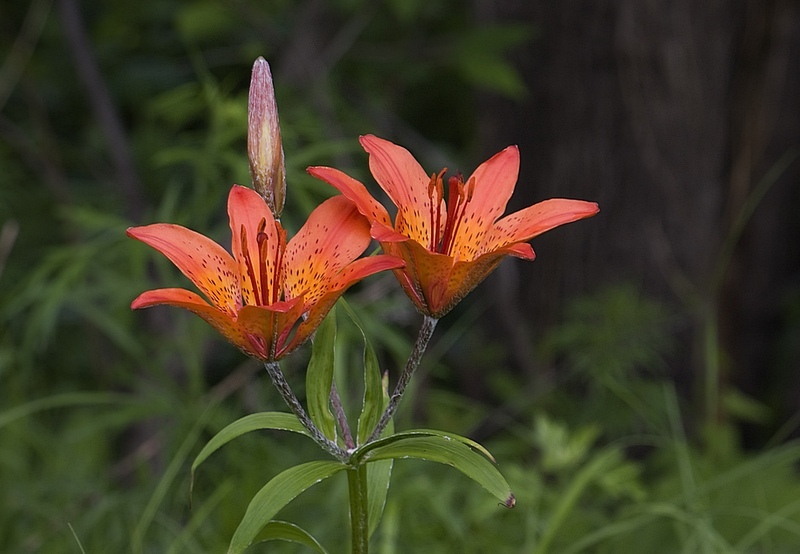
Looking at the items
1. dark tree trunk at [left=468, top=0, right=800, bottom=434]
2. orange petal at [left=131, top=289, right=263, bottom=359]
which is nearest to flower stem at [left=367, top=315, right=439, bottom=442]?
orange petal at [left=131, top=289, right=263, bottom=359]

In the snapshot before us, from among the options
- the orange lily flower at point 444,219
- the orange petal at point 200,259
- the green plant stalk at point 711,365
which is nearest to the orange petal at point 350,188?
the orange lily flower at point 444,219

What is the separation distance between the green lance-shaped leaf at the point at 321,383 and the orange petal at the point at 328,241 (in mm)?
56

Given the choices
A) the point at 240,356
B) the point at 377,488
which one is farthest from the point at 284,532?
the point at 240,356

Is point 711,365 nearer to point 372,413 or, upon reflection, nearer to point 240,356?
point 372,413

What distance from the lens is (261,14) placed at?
7.91ft

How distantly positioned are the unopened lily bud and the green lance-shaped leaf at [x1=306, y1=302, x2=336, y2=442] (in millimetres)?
123

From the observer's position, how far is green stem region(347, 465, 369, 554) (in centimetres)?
79

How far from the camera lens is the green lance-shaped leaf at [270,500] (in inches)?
29.1

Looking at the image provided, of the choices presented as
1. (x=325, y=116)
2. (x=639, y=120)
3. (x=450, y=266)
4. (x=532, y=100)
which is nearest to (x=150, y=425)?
(x=325, y=116)

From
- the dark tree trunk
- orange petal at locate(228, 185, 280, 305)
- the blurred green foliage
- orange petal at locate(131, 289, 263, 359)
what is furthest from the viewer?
the dark tree trunk

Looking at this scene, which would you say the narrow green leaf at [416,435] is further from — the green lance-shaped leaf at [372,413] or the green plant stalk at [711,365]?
the green plant stalk at [711,365]

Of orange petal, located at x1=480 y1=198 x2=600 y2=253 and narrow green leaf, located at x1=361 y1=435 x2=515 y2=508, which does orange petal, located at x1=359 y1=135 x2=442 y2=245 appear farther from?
narrow green leaf, located at x1=361 y1=435 x2=515 y2=508

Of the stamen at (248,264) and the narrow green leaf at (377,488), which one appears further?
the narrow green leaf at (377,488)

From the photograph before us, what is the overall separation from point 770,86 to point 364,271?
2.64m
